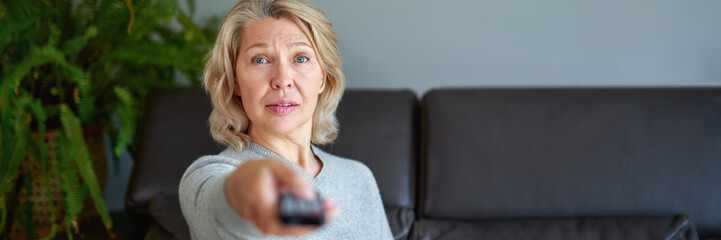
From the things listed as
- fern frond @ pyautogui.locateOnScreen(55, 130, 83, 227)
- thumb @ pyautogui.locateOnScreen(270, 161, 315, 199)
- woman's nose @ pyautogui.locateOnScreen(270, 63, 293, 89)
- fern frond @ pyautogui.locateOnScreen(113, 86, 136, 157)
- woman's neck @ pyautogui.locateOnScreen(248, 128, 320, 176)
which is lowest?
fern frond @ pyautogui.locateOnScreen(55, 130, 83, 227)

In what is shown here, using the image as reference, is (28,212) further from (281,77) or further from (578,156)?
(578,156)

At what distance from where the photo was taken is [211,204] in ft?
1.99

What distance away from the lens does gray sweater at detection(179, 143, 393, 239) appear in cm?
59

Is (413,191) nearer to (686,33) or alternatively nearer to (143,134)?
(143,134)

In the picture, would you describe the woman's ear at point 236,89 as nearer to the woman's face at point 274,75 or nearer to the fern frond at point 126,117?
the woman's face at point 274,75

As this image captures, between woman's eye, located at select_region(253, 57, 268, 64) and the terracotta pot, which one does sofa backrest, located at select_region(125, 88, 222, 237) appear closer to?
the terracotta pot

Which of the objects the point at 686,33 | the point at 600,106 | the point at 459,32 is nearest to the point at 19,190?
the point at 459,32

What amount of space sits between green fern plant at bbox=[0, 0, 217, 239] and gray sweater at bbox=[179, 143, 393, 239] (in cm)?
73

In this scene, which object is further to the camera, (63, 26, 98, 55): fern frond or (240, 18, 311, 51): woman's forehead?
(63, 26, 98, 55): fern frond

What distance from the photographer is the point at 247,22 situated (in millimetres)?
1008

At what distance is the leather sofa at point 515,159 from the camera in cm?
143

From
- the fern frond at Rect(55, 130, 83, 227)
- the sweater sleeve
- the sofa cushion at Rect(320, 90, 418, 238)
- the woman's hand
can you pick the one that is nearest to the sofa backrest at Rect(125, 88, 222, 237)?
the fern frond at Rect(55, 130, 83, 227)

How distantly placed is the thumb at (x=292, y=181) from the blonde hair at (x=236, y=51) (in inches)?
20.8

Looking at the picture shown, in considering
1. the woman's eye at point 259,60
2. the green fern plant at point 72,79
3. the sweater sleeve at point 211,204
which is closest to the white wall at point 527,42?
the green fern plant at point 72,79
